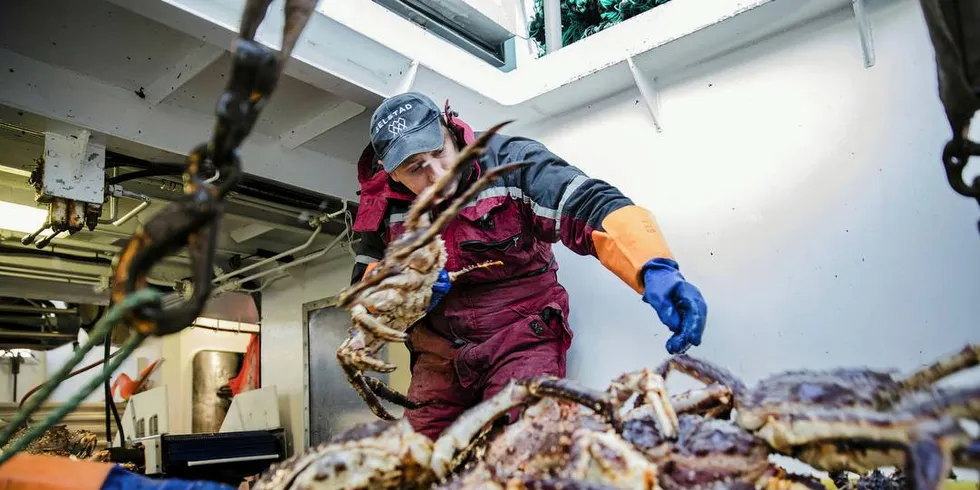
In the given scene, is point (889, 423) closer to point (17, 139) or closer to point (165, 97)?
point (165, 97)

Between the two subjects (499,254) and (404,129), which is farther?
(499,254)

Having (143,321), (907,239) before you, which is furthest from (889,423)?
(907,239)

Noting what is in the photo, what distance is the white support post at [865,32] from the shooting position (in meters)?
1.86

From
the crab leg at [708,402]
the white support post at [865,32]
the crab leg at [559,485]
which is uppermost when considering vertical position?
the white support post at [865,32]

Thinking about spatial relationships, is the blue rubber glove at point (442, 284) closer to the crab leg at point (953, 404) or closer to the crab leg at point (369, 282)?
the crab leg at point (369, 282)

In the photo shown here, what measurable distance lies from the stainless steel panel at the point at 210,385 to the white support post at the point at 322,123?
3643mm

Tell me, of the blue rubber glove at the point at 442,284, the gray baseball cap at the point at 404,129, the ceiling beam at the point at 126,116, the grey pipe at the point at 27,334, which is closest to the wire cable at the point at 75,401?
the blue rubber glove at the point at 442,284

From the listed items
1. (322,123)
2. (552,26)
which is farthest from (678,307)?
(322,123)

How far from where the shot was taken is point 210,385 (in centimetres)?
581

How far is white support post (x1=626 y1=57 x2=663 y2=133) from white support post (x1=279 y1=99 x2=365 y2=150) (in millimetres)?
993

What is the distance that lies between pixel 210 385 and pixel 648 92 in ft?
16.3

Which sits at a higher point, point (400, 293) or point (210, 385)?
point (400, 293)

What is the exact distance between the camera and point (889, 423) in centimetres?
Answer: 77

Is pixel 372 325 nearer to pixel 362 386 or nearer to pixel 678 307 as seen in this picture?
pixel 362 386
